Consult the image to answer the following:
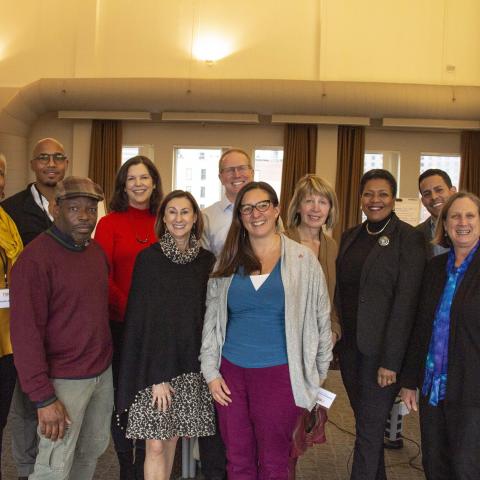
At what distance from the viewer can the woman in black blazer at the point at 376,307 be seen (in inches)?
85.2

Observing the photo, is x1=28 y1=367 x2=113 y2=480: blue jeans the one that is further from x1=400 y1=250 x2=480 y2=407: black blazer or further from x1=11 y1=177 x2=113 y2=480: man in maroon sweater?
x1=400 y1=250 x2=480 y2=407: black blazer

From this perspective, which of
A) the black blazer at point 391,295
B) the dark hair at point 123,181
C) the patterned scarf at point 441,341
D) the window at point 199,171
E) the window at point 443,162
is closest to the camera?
the patterned scarf at point 441,341

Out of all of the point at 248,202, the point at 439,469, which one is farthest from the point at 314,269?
the point at 439,469

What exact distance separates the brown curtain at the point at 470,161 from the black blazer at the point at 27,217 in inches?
296

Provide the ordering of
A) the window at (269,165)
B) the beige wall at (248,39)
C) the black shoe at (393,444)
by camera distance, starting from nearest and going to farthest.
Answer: the black shoe at (393,444) → the beige wall at (248,39) → the window at (269,165)

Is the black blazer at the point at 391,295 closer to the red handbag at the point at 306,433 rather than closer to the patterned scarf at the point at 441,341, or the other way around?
the patterned scarf at the point at 441,341

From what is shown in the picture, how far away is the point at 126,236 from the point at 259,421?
1.13 m

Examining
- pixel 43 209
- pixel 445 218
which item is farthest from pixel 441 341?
pixel 43 209

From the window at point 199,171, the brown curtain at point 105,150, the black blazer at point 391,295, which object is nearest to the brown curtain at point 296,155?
the window at point 199,171

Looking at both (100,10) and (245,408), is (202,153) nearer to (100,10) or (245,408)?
(100,10)

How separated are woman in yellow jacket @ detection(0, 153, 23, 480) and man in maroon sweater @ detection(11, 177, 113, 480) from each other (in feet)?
1.47

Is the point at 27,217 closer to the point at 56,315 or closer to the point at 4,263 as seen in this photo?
the point at 4,263

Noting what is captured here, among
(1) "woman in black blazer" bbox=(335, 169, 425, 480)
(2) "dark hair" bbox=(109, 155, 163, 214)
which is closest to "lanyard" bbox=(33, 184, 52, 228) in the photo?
(2) "dark hair" bbox=(109, 155, 163, 214)

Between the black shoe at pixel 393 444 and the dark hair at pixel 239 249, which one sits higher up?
the dark hair at pixel 239 249
